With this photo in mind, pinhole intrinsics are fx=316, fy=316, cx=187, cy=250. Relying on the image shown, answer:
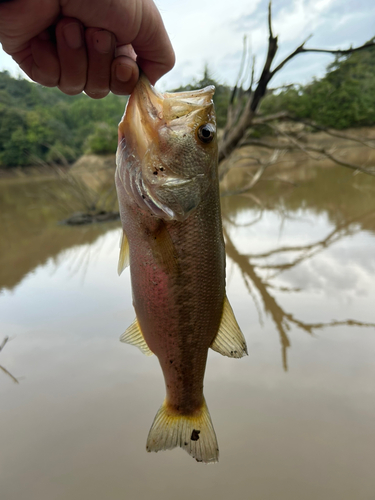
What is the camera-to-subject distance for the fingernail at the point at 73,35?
1.20 m

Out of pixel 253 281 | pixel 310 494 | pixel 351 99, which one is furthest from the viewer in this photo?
pixel 351 99

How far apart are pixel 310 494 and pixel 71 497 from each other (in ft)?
4.37

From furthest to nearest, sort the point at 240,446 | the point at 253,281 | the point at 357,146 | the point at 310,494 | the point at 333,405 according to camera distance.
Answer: the point at 357,146 → the point at 253,281 → the point at 333,405 → the point at 240,446 → the point at 310,494

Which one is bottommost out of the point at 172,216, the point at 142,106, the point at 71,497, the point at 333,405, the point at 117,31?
the point at 71,497

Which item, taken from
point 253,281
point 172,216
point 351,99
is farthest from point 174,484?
point 351,99

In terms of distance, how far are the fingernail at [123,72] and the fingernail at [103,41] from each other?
0.24 feet

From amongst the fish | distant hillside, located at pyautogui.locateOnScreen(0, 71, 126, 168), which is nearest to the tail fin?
the fish

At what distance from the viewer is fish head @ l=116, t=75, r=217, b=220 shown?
1.15 metres

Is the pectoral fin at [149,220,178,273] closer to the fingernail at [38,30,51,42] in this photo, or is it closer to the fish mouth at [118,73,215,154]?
the fish mouth at [118,73,215,154]

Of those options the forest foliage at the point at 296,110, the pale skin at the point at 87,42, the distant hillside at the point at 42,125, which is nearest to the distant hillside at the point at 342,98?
the forest foliage at the point at 296,110

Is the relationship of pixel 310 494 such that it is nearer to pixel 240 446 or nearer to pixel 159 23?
pixel 240 446

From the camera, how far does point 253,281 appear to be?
4.29m

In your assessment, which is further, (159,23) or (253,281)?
(253,281)

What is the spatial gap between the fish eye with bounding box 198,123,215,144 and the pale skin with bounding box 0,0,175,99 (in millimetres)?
406
